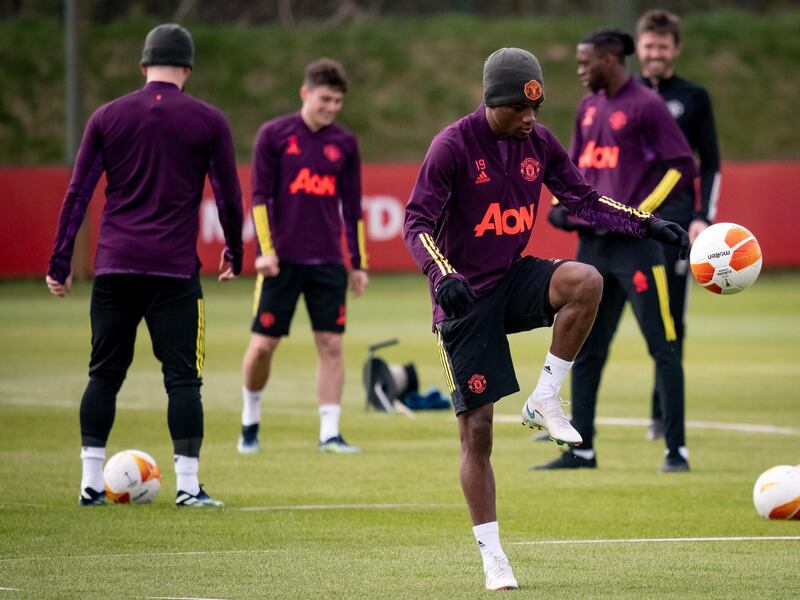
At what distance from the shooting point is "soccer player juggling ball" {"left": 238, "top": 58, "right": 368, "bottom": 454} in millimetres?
11367

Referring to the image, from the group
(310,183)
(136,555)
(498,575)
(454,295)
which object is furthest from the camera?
(310,183)

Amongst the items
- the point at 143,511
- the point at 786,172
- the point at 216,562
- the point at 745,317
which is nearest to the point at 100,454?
the point at 143,511

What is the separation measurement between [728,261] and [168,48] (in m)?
3.29

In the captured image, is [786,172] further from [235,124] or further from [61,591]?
[61,591]

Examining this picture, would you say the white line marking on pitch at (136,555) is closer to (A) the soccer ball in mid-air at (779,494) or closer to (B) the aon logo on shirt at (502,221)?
(B) the aon logo on shirt at (502,221)

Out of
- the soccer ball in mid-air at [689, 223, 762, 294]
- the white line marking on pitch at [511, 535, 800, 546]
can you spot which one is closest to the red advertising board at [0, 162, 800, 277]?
the white line marking on pitch at [511, 535, 800, 546]

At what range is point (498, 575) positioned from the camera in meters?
6.57

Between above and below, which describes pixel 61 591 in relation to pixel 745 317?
above

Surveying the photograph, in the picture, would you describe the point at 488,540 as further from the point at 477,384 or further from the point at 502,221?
the point at 502,221

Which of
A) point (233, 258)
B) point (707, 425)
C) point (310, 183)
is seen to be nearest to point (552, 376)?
point (233, 258)

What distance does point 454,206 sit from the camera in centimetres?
698

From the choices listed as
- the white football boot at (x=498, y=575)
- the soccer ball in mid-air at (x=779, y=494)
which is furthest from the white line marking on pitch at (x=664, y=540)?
the white football boot at (x=498, y=575)

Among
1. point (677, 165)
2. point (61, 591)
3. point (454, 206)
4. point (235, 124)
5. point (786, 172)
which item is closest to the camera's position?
point (61, 591)

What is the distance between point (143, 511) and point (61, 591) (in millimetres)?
2153
